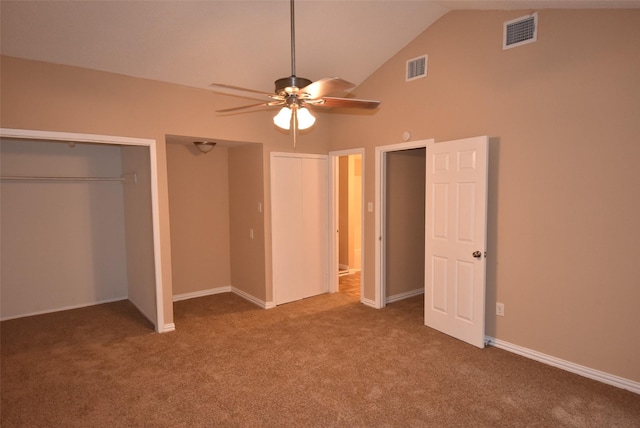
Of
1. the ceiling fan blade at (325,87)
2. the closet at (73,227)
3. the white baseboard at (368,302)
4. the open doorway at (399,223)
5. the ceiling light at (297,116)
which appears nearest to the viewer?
the ceiling fan blade at (325,87)

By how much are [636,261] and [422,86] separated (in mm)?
2537

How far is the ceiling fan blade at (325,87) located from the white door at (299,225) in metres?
2.39

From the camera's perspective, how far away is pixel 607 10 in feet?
9.14

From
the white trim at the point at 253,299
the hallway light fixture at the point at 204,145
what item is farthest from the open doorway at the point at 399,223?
the hallway light fixture at the point at 204,145

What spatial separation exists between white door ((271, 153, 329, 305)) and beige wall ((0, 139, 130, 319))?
2.27 metres

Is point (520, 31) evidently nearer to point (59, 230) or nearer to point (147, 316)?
point (147, 316)

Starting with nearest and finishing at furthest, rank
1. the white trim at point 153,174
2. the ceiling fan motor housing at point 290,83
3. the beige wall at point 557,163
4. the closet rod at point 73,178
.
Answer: the ceiling fan motor housing at point 290,83
the beige wall at point 557,163
the white trim at point 153,174
the closet rod at point 73,178

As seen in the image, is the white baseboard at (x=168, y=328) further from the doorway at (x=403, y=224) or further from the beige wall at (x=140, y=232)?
the doorway at (x=403, y=224)

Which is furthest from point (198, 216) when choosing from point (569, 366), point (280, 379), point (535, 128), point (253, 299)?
point (569, 366)

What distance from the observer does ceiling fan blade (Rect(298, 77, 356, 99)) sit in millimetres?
2197

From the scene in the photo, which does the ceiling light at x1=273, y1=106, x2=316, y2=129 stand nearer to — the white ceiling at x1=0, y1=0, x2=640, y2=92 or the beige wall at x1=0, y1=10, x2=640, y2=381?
the white ceiling at x1=0, y1=0, x2=640, y2=92

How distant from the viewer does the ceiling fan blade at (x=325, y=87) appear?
7.21ft

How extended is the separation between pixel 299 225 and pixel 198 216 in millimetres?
1521

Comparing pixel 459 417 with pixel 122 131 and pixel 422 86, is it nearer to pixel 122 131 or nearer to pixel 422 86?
pixel 422 86
